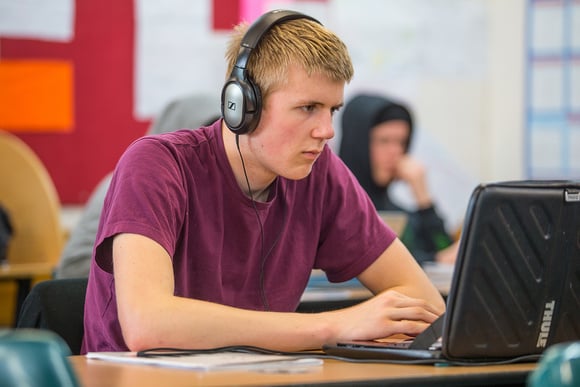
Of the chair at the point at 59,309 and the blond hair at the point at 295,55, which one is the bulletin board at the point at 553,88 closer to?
the blond hair at the point at 295,55

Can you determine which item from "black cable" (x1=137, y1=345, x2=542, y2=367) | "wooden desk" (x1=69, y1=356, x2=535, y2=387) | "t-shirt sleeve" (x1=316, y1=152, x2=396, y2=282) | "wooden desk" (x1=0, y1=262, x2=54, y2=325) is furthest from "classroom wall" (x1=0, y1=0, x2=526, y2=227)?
"wooden desk" (x1=69, y1=356, x2=535, y2=387)

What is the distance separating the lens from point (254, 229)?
1646 mm

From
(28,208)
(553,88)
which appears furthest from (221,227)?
(553,88)

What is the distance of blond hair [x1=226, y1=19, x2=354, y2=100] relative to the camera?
5.06 ft

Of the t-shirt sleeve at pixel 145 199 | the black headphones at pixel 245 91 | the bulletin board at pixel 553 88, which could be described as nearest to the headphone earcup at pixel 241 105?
the black headphones at pixel 245 91

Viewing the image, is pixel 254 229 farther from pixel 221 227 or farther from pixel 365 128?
pixel 365 128

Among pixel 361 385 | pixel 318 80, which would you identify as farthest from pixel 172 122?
pixel 361 385

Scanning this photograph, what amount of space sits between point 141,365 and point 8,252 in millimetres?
2418

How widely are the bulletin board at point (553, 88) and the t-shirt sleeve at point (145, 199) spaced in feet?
10.6

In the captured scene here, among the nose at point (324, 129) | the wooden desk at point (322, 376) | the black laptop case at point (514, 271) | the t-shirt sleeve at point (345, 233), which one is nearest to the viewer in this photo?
the wooden desk at point (322, 376)

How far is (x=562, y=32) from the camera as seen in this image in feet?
14.6

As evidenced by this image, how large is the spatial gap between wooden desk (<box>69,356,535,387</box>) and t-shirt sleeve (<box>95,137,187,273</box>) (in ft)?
0.92

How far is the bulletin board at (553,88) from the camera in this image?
4441 millimetres

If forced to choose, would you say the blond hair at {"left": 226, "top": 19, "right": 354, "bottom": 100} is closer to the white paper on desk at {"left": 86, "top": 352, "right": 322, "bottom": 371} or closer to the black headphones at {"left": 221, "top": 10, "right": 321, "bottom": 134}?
the black headphones at {"left": 221, "top": 10, "right": 321, "bottom": 134}
